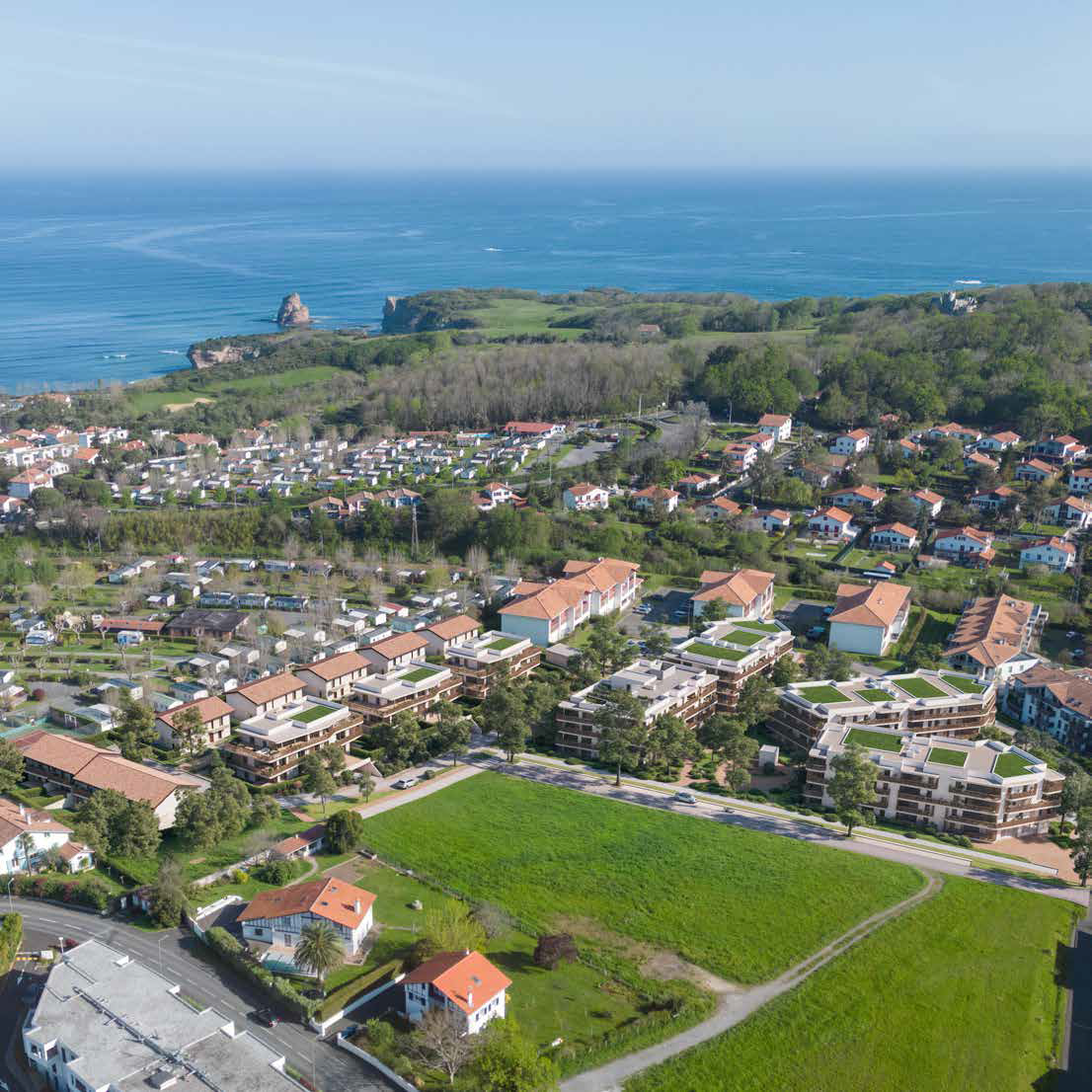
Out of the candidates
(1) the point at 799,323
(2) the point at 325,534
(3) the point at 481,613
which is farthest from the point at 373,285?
(3) the point at 481,613

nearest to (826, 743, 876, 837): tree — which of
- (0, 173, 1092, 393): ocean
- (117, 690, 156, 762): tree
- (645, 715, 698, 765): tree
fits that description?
(645, 715, 698, 765): tree

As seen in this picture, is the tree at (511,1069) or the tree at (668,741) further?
the tree at (668,741)

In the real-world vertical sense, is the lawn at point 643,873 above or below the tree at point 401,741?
below

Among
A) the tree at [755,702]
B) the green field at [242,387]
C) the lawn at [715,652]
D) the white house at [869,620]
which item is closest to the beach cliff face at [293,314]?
the green field at [242,387]

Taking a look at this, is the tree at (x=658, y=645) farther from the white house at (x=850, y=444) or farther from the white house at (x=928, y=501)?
the white house at (x=850, y=444)

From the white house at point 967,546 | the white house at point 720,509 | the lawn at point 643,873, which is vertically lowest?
the lawn at point 643,873

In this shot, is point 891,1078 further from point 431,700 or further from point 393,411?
point 393,411
